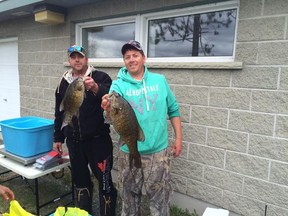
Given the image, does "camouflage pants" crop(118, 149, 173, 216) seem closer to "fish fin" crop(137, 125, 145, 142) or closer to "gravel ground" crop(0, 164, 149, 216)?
"fish fin" crop(137, 125, 145, 142)

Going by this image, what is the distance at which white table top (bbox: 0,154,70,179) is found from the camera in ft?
9.89

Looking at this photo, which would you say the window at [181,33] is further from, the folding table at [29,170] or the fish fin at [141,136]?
the folding table at [29,170]

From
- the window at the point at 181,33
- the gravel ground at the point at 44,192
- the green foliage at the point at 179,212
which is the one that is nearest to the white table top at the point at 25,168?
the gravel ground at the point at 44,192

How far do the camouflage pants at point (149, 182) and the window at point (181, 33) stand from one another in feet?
4.57

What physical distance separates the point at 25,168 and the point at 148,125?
1.86 m

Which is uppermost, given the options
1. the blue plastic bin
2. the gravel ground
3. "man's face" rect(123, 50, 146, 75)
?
"man's face" rect(123, 50, 146, 75)

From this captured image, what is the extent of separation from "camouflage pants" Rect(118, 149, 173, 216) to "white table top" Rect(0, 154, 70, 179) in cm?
109

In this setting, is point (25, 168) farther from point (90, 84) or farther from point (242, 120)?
point (242, 120)

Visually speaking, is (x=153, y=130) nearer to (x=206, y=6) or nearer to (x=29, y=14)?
(x=206, y=6)

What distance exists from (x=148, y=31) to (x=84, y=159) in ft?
Result: 6.34

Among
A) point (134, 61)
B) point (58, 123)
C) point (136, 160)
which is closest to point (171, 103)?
point (134, 61)

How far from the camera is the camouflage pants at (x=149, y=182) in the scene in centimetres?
236

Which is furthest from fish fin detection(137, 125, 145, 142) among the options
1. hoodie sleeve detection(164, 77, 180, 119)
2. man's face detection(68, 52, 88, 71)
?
man's face detection(68, 52, 88, 71)


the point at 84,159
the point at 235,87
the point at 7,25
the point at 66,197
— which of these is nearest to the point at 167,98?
the point at 235,87
